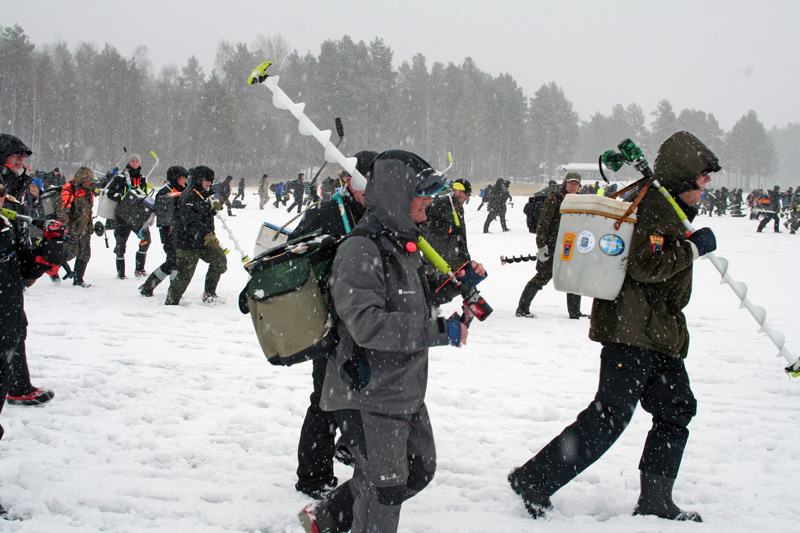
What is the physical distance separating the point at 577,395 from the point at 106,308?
6.14 meters

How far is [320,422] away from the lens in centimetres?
311

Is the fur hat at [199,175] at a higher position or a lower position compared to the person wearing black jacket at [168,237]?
higher

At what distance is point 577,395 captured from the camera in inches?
188

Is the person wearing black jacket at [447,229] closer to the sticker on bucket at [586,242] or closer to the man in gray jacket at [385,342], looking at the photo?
the sticker on bucket at [586,242]

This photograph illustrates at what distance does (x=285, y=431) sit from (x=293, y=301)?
211 cm

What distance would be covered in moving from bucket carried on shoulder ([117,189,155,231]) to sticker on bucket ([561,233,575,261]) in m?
8.17

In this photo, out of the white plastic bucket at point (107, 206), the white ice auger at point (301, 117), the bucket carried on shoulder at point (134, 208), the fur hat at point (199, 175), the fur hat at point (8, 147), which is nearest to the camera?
the white ice auger at point (301, 117)

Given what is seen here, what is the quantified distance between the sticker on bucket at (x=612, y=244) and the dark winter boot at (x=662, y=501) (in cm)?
116

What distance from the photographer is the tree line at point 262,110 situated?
173 ft

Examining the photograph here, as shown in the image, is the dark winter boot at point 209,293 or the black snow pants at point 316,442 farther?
the dark winter boot at point 209,293

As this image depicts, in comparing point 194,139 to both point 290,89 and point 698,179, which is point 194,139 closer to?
point 290,89

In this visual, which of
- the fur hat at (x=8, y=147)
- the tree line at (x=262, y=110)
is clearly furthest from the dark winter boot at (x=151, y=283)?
the tree line at (x=262, y=110)

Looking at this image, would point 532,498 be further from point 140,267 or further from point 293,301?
point 140,267

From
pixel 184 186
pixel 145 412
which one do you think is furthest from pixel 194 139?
pixel 145 412
